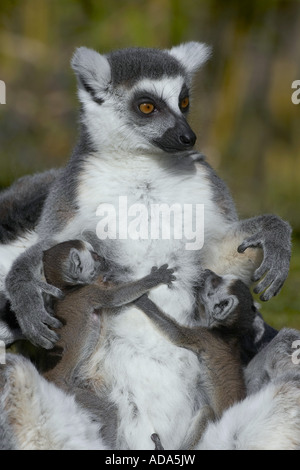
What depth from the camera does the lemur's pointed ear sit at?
5.21 m

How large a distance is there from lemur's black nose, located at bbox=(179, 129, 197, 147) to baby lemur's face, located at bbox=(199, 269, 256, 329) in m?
0.81

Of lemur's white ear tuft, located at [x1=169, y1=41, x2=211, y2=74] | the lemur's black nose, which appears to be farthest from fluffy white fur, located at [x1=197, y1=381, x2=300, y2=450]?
lemur's white ear tuft, located at [x1=169, y1=41, x2=211, y2=74]

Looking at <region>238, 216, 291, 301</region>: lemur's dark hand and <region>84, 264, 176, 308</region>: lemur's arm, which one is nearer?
<region>84, 264, 176, 308</region>: lemur's arm

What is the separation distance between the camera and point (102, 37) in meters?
13.4

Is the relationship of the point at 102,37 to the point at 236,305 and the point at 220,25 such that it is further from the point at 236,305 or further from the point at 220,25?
the point at 236,305

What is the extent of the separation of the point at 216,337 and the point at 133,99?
1637 millimetres

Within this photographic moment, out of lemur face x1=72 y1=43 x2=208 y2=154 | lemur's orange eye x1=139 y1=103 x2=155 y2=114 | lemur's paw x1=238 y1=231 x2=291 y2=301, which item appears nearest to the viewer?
lemur's paw x1=238 y1=231 x2=291 y2=301

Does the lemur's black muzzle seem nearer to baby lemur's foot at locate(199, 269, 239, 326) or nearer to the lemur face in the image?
the lemur face

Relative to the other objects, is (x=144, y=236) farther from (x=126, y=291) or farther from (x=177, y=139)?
(x=177, y=139)

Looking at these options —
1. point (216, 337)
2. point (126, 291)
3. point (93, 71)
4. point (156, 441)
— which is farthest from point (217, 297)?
point (93, 71)

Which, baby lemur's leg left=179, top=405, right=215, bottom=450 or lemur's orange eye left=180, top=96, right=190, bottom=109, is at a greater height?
lemur's orange eye left=180, top=96, right=190, bottom=109

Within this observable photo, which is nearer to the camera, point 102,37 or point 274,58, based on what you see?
point 102,37

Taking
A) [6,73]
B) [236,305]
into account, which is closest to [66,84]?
[6,73]
